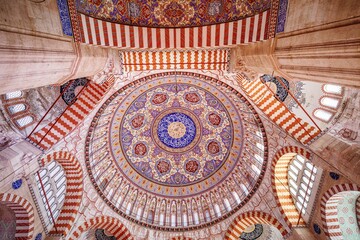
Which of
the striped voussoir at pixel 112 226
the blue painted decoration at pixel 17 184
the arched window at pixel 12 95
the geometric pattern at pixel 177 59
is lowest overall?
the striped voussoir at pixel 112 226

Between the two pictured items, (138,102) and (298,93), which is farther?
(138,102)

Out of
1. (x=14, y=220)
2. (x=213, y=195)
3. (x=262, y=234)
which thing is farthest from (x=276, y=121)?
(x=14, y=220)

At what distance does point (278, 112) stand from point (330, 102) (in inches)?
67.6

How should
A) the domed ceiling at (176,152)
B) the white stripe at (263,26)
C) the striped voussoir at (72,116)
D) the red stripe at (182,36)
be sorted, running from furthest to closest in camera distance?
the domed ceiling at (176,152)
the striped voussoir at (72,116)
the red stripe at (182,36)
the white stripe at (263,26)

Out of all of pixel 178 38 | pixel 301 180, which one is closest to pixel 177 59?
pixel 178 38

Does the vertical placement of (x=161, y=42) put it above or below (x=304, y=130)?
above

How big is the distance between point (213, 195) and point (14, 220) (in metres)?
9.75

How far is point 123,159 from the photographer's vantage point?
13.0 m

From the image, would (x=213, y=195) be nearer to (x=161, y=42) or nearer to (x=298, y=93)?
(x=298, y=93)

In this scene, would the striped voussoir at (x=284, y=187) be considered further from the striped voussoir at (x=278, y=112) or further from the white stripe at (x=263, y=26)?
the white stripe at (x=263, y=26)

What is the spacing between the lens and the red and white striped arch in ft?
18.1

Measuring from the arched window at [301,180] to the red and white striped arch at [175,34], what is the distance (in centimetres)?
599

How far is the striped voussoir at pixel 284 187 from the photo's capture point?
30.5ft

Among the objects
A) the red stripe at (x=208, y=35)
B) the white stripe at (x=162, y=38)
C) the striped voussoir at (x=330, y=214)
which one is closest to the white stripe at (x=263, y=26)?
the red stripe at (x=208, y=35)
